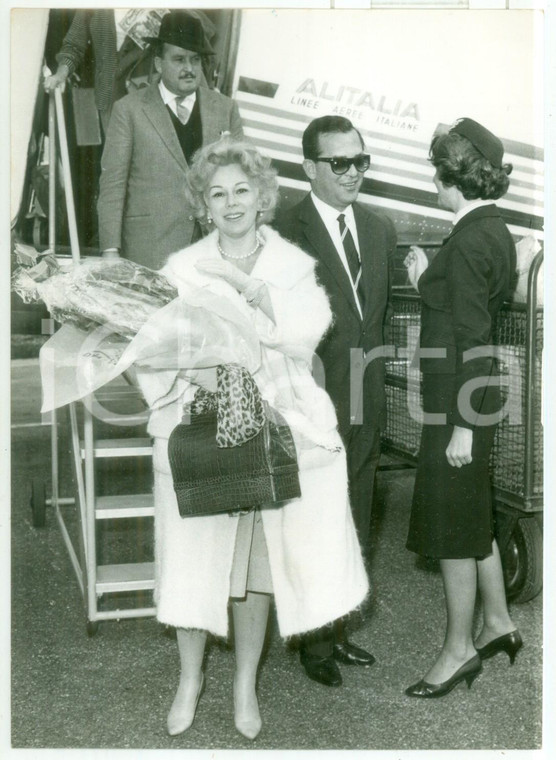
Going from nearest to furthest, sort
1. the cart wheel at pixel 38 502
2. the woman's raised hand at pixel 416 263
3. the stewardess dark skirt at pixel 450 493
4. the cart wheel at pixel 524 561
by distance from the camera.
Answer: the stewardess dark skirt at pixel 450 493
the woman's raised hand at pixel 416 263
the cart wheel at pixel 524 561
the cart wheel at pixel 38 502

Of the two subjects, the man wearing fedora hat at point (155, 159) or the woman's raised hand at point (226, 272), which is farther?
the man wearing fedora hat at point (155, 159)

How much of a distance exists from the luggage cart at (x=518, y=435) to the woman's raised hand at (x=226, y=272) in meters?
1.17

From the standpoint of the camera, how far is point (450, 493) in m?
3.00

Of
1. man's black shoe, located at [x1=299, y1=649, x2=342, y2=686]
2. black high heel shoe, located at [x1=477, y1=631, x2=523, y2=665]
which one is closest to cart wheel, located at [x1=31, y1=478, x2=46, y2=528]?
man's black shoe, located at [x1=299, y1=649, x2=342, y2=686]

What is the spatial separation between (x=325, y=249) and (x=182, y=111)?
730mm

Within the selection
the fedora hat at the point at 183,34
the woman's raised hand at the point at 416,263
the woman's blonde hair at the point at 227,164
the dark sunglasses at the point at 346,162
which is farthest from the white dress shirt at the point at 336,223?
the fedora hat at the point at 183,34

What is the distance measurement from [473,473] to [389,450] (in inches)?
53.2

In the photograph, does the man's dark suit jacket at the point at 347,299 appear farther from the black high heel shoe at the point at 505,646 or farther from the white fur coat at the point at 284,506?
the black high heel shoe at the point at 505,646

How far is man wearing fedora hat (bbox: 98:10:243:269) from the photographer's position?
124 inches

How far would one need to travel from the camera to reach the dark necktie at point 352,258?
318 cm

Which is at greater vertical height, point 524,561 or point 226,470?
point 226,470

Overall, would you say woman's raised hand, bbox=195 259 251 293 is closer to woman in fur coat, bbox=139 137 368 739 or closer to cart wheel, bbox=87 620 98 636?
woman in fur coat, bbox=139 137 368 739

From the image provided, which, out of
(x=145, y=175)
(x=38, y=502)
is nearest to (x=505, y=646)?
(x=145, y=175)

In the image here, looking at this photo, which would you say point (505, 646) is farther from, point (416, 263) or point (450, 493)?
point (416, 263)
